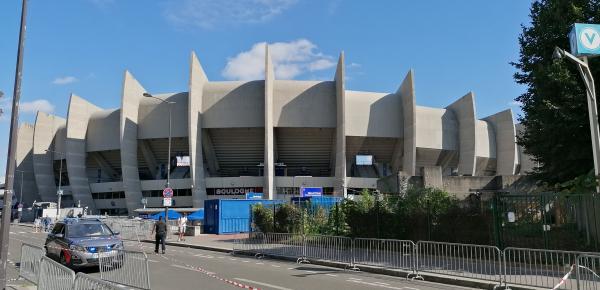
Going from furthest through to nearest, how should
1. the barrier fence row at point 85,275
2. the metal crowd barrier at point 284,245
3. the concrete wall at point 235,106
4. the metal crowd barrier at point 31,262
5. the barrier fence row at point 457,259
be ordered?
the concrete wall at point 235,106
the metal crowd barrier at point 284,245
the metal crowd barrier at point 31,262
the barrier fence row at point 457,259
the barrier fence row at point 85,275

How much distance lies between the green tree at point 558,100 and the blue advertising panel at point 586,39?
310cm

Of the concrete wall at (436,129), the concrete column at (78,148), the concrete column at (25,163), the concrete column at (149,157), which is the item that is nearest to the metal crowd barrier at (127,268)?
the concrete wall at (436,129)

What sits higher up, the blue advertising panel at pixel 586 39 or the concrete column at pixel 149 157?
the concrete column at pixel 149 157

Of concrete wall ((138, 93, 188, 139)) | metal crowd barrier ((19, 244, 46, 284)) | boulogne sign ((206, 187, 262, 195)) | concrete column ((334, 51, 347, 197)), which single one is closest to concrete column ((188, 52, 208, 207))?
boulogne sign ((206, 187, 262, 195))

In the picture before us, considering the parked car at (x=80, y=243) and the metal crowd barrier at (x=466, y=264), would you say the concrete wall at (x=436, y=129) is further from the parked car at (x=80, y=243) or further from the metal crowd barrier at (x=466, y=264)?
the parked car at (x=80, y=243)

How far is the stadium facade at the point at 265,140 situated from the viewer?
199 ft

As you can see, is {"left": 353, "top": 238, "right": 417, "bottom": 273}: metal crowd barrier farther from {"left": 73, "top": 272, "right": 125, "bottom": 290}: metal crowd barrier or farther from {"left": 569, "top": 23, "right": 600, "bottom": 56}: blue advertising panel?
{"left": 73, "top": 272, "right": 125, "bottom": 290}: metal crowd barrier

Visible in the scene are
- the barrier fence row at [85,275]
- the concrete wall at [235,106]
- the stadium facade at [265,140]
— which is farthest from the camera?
the stadium facade at [265,140]

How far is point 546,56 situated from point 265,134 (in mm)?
42886

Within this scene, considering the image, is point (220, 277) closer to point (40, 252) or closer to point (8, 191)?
point (40, 252)

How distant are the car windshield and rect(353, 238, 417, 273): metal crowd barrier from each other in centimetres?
785

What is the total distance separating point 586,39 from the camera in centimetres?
1291

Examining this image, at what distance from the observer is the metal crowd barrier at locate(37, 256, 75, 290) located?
6518 mm

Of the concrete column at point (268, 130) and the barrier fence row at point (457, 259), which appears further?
the concrete column at point (268, 130)
